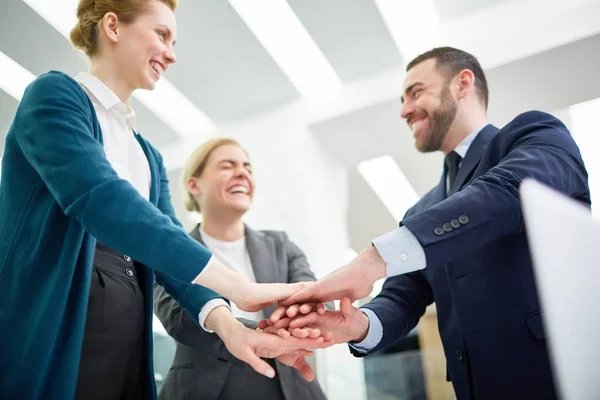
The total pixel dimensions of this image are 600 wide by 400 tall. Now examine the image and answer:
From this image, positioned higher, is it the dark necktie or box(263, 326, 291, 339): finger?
the dark necktie

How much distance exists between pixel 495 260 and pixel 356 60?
187 centimetres

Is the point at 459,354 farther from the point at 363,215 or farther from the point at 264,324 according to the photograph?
the point at 363,215

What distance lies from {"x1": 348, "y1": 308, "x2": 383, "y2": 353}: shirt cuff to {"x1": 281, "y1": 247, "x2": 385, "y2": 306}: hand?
179 millimetres

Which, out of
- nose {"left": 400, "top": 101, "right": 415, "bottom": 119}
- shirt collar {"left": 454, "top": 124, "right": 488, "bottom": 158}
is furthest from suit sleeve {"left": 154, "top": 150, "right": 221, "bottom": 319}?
nose {"left": 400, "top": 101, "right": 415, "bottom": 119}

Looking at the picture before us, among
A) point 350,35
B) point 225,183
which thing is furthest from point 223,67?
point 225,183

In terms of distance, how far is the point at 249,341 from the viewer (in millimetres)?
1360

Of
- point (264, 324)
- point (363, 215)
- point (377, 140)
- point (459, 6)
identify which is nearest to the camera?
point (264, 324)

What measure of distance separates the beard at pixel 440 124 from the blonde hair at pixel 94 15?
1.05m

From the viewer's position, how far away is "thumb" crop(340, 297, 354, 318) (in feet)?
4.89

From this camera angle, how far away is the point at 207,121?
11.5 feet

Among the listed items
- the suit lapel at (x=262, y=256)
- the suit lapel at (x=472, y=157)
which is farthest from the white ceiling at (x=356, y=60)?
the suit lapel at (x=472, y=157)

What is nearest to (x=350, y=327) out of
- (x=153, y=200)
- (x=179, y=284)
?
(x=179, y=284)

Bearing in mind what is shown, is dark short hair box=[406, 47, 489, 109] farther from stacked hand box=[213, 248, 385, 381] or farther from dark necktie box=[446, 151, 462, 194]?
stacked hand box=[213, 248, 385, 381]

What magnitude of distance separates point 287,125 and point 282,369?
1897 mm
